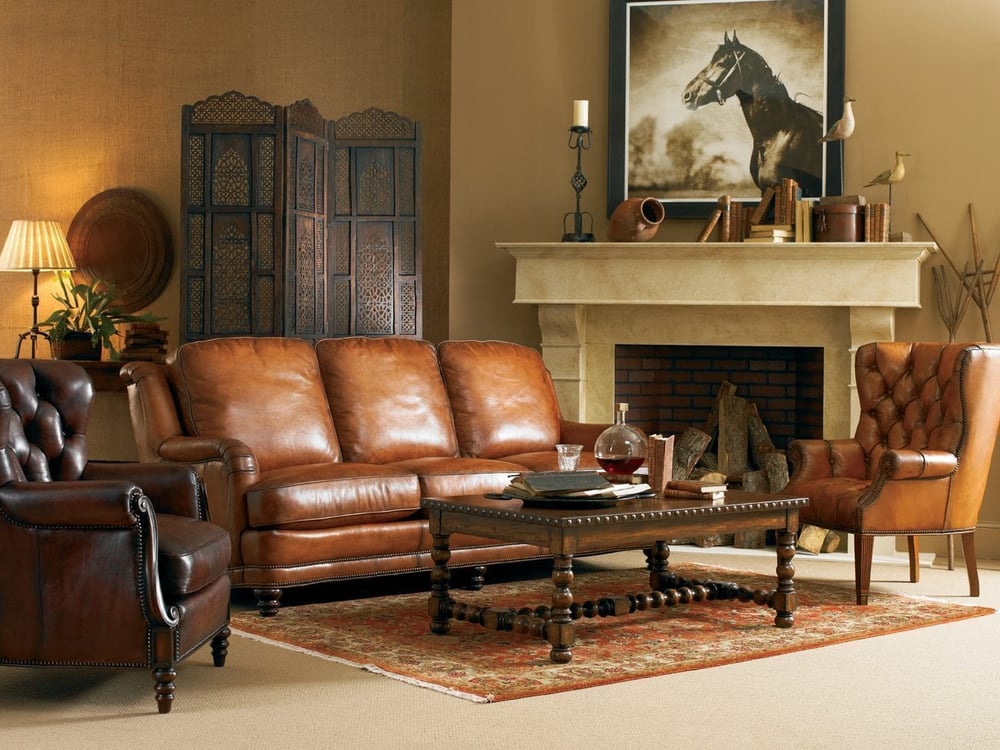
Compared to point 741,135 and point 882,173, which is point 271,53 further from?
point 882,173

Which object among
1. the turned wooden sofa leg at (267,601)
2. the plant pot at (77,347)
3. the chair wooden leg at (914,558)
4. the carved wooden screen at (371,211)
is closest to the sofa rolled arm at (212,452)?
the turned wooden sofa leg at (267,601)

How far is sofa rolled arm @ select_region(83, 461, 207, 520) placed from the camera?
3.76 meters

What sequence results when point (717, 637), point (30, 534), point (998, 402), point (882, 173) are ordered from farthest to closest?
point (882, 173)
point (998, 402)
point (717, 637)
point (30, 534)

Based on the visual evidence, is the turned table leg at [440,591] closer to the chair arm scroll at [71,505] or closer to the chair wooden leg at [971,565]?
the chair arm scroll at [71,505]

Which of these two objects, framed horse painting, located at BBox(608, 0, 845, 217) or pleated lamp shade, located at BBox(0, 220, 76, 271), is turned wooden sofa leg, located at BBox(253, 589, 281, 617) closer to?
→ framed horse painting, located at BBox(608, 0, 845, 217)

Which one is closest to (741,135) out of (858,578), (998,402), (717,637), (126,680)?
(998,402)

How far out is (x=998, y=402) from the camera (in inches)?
203

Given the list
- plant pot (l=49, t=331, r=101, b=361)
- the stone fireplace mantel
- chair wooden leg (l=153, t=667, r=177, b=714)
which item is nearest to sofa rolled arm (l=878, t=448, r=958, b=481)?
the stone fireplace mantel

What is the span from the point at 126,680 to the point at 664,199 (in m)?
3.91

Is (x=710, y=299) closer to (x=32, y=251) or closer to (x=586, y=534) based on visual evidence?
(x=586, y=534)

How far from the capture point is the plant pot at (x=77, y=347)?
7344mm

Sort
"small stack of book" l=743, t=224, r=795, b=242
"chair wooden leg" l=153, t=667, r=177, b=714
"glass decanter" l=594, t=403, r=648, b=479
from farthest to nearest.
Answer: "small stack of book" l=743, t=224, r=795, b=242 → "glass decanter" l=594, t=403, r=648, b=479 → "chair wooden leg" l=153, t=667, r=177, b=714

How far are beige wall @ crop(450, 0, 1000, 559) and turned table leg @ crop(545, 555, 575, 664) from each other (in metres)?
3.13

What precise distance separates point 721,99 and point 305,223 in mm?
2194
